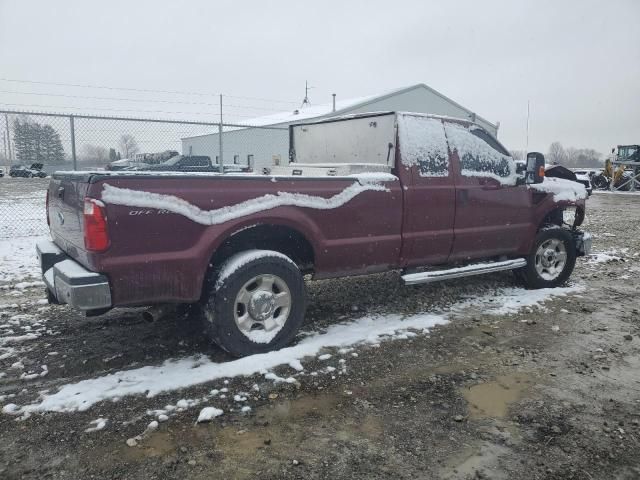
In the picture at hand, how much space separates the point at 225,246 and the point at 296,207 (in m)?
0.66

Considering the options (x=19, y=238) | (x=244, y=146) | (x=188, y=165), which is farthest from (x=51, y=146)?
(x=244, y=146)

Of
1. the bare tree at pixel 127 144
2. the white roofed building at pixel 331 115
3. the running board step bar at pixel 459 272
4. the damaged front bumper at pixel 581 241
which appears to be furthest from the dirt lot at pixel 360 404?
the white roofed building at pixel 331 115

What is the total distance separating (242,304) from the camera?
147 inches

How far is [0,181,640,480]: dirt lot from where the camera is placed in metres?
2.48

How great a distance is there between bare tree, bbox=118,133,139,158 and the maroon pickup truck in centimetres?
510

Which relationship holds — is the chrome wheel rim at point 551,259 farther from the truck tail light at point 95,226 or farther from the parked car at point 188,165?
the parked car at point 188,165

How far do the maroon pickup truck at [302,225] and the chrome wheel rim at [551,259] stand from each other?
19 millimetres

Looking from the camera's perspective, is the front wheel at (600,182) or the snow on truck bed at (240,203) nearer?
the snow on truck bed at (240,203)

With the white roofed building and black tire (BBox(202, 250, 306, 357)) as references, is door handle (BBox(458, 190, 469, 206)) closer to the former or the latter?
black tire (BBox(202, 250, 306, 357))

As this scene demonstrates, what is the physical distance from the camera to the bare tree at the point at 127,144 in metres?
9.56

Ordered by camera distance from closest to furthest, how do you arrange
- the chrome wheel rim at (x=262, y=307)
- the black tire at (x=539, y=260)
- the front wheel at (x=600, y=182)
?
the chrome wheel rim at (x=262, y=307)
the black tire at (x=539, y=260)
the front wheel at (x=600, y=182)

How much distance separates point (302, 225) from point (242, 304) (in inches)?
31.4

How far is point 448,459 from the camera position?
8.29ft

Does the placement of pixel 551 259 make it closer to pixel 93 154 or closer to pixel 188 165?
pixel 93 154
